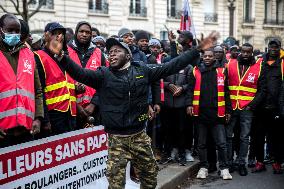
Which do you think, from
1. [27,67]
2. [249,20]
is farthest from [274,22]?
[27,67]

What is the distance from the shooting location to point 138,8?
29984mm

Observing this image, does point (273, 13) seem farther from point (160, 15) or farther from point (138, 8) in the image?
point (138, 8)

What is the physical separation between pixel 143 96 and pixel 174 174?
8.75 feet

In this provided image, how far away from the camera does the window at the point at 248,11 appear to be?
129 ft

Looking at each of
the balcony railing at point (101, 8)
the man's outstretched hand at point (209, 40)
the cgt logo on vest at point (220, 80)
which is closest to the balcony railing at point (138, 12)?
the balcony railing at point (101, 8)

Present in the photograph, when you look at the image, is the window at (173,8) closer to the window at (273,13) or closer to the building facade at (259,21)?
the building facade at (259,21)

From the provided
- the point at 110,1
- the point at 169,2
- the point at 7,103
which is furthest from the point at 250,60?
the point at 169,2

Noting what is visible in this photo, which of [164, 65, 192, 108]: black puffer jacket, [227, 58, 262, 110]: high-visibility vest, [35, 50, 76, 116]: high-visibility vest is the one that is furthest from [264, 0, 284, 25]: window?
[35, 50, 76, 116]: high-visibility vest

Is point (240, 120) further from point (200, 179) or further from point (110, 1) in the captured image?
point (110, 1)

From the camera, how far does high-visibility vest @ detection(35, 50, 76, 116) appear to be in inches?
208

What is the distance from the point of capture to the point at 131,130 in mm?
4828

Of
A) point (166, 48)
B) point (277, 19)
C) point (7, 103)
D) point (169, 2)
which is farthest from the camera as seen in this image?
point (277, 19)

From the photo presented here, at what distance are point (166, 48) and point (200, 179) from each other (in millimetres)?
4300

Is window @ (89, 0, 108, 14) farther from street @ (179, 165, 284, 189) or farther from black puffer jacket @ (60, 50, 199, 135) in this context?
black puffer jacket @ (60, 50, 199, 135)
